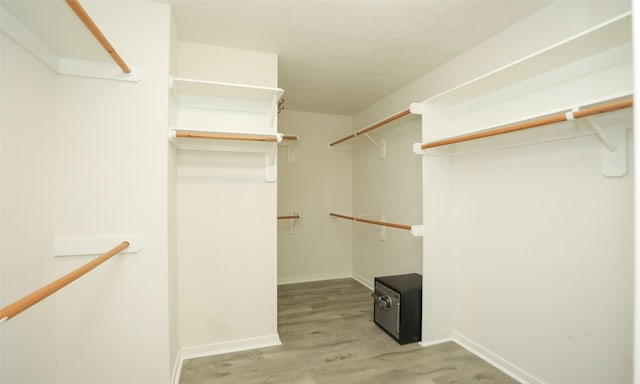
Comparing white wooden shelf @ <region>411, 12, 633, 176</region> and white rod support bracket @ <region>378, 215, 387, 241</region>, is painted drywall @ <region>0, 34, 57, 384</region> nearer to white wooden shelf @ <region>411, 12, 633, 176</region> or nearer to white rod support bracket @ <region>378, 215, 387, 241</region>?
white wooden shelf @ <region>411, 12, 633, 176</region>

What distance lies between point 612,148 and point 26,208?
271cm

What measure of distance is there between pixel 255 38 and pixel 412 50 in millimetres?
1165

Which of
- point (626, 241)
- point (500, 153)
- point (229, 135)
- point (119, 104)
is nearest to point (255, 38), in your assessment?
point (229, 135)

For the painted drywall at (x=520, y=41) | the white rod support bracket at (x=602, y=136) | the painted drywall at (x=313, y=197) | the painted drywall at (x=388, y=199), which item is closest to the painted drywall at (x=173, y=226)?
the painted drywall at (x=313, y=197)

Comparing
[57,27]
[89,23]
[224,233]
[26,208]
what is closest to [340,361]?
[224,233]

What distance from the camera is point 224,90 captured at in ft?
6.36

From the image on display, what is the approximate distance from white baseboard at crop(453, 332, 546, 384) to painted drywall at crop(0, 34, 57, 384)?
2573 mm

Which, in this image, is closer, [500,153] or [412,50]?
[500,153]

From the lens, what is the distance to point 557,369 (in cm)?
158

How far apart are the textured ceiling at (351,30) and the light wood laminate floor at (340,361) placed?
2236mm

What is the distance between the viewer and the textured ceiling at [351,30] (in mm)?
1645

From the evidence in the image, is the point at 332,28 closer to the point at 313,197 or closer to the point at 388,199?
the point at 388,199

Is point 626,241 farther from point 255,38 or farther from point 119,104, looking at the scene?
point 119,104

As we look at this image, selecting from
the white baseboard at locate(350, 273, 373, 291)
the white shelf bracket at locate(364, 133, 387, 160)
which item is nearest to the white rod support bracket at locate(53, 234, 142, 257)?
the white shelf bracket at locate(364, 133, 387, 160)
